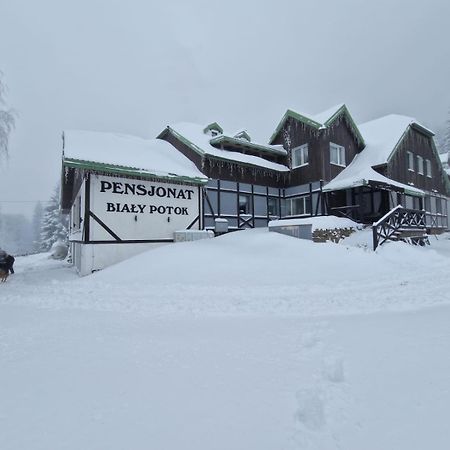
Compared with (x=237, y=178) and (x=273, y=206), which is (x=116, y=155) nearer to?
(x=237, y=178)

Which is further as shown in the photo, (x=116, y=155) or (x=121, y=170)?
(x=116, y=155)

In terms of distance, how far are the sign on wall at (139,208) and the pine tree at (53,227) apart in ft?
133

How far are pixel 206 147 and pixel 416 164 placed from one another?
17.0 meters

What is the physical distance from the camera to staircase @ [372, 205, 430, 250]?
13.7m

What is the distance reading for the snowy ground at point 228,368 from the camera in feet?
8.32

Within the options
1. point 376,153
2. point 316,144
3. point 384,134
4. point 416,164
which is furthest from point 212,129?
point 416,164

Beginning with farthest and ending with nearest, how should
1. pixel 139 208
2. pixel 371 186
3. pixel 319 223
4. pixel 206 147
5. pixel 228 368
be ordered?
pixel 206 147, pixel 371 186, pixel 319 223, pixel 139 208, pixel 228 368

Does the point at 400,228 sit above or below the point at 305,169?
below

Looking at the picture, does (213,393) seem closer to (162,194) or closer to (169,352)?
(169,352)

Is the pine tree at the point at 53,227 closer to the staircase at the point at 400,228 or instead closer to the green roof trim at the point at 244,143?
the green roof trim at the point at 244,143

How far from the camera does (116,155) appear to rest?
13797 millimetres

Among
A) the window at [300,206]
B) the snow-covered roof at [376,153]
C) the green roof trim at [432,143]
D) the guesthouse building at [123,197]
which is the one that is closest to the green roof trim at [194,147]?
the guesthouse building at [123,197]

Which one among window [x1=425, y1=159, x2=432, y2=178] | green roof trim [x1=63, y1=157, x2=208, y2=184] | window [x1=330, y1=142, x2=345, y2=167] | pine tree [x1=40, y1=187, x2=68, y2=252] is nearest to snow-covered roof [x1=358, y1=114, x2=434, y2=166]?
window [x1=330, y1=142, x2=345, y2=167]

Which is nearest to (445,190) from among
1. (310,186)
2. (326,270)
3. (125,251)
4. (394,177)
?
(394,177)
